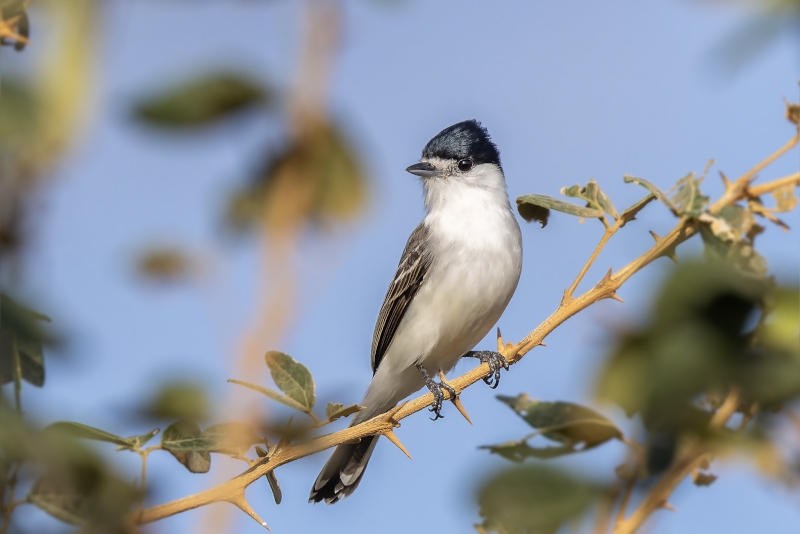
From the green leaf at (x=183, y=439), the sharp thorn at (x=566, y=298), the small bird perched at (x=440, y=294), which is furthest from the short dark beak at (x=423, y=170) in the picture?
the green leaf at (x=183, y=439)

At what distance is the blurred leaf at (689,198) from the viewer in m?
1.51

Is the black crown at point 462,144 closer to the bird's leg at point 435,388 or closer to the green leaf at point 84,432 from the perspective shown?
the bird's leg at point 435,388

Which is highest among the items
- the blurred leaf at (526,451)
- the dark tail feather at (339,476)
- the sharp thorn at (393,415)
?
the dark tail feather at (339,476)

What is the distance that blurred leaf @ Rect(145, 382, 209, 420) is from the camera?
0.99 metres

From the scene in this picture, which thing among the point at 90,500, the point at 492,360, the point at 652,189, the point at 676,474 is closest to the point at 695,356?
the point at 676,474

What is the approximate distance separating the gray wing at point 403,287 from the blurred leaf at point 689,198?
155 inches

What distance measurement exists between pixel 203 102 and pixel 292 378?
89 centimetres

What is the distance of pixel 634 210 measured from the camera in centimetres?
189

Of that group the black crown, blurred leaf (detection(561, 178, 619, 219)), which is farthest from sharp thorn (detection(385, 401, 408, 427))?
the black crown

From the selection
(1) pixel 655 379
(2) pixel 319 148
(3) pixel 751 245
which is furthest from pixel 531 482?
(2) pixel 319 148

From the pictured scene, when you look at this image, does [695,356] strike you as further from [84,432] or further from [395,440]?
[395,440]

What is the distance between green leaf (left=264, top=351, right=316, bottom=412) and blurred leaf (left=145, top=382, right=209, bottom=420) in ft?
2.19

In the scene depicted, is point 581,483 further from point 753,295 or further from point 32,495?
point 32,495

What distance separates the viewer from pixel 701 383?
1020 mm
